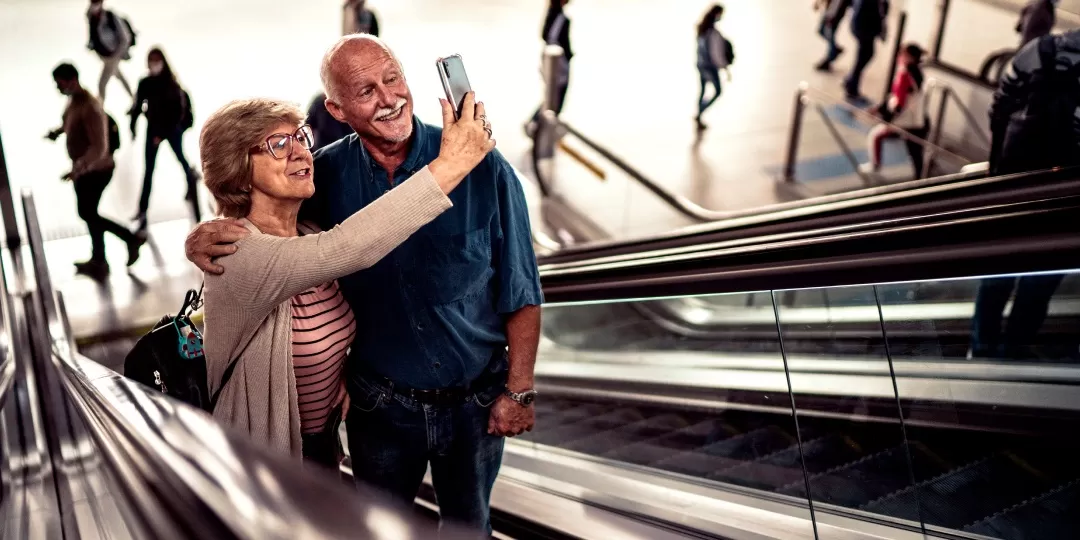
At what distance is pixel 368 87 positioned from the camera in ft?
6.32

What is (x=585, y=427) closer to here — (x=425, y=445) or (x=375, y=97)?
(x=425, y=445)

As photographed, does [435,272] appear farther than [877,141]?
No

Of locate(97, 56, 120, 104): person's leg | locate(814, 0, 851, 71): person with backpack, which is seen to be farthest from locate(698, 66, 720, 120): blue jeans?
locate(97, 56, 120, 104): person's leg

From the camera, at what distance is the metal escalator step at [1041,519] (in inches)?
77.1

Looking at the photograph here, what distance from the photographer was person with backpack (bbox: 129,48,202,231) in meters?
7.22

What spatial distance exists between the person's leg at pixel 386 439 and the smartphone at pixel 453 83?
2.39 ft

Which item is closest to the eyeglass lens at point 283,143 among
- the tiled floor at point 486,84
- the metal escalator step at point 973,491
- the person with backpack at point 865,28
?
the metal escalator step at point 973,491

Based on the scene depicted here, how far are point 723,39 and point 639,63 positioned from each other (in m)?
3.22

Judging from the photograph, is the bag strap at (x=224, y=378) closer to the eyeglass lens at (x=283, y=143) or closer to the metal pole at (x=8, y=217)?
the eyeglass lens at (x=283, y=143)

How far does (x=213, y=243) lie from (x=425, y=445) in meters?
0.72

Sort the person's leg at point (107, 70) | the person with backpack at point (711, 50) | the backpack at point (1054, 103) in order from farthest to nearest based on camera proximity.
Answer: the person with backpack at point (711, 50)
the person's leg at point (107, 70)
the backpack at point (1054, 103)

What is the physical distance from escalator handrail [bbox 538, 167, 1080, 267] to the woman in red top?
17.3 ft

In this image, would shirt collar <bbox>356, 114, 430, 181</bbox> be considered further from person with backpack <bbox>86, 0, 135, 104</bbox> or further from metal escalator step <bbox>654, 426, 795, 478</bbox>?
person with backpack <bbox>86, 0, 135, 104</bbox>

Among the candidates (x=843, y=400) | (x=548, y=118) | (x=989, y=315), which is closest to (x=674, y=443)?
(x=843, y=400)
